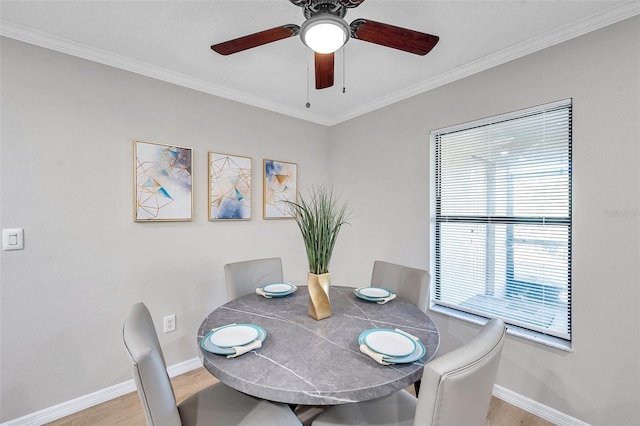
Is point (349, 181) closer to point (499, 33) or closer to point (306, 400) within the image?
point (499, 33)

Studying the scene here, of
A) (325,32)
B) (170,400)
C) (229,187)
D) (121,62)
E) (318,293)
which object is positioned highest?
(121,62)

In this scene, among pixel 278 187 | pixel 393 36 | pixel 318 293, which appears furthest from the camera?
pixel 278 187

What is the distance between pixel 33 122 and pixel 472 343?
8.66 ft

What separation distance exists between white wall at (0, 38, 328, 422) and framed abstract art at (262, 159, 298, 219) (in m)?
0.49

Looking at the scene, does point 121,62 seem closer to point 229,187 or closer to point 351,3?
point 229,187

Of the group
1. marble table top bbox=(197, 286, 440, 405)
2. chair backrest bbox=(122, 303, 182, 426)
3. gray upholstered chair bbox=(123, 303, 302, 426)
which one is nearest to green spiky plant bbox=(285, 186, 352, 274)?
marble table top bbox=(197, 286, 440, 405)

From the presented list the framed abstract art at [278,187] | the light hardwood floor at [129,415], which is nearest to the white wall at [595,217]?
the light hardwood floor at [129,415]

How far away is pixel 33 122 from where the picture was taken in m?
1.75

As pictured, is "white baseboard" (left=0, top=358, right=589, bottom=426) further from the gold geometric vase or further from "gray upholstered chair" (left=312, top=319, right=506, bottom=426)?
the gold geometric vase

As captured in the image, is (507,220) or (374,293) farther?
(507,220)

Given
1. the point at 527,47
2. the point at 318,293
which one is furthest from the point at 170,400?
the point at 527,47

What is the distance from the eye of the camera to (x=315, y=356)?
42.8 inches

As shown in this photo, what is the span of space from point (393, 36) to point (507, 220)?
1.50 meters

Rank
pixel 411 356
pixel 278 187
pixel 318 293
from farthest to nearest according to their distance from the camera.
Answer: pixel 278 187, pixel 318 293, pixel 411 356
